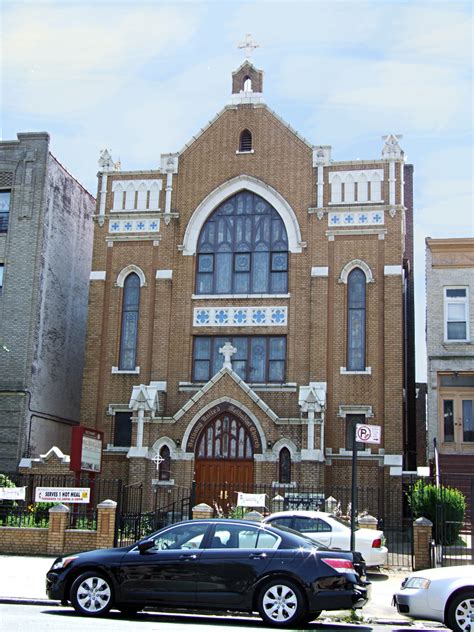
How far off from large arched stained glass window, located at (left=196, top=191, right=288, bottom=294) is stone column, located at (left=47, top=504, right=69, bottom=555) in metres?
12.6

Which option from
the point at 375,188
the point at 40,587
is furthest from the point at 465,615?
the point at 375,188

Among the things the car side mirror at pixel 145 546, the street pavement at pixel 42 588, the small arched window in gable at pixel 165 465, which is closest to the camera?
the car side mirror at pixel 145 546

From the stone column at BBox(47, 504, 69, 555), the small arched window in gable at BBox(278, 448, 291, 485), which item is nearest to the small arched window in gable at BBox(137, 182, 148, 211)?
the small arched window in gable at BBox(278, 448, 291, 485)

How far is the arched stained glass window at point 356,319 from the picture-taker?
1260 inches

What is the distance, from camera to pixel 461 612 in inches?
509

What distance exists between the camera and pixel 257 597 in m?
13.2

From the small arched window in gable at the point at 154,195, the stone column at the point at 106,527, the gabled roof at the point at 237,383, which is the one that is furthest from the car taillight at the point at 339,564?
the small arched window in gable at the point at 154,195

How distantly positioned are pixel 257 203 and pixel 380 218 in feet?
14.8

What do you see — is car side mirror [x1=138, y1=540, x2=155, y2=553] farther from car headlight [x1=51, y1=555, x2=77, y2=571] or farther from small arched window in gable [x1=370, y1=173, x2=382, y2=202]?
→ small arched window in gable [x1=370, y1=173, x2=382, y2=202]

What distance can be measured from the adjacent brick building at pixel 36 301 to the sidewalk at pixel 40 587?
11.0m

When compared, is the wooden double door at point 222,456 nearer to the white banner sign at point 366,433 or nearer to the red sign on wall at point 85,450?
the red sign on wall at point 85,450

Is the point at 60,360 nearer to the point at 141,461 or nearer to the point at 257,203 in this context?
the point at 141,461

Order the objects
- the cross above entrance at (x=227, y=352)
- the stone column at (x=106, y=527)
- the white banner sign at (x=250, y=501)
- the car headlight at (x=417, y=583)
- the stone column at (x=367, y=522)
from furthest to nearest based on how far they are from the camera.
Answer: the cross above entrance at (x=227, y=352)
the white banner sign at (x=250, y=501)
the stone column at (x=106, y=527)
the stone column at (x=367, y=522)
the car headlight at (x=417, y=583)

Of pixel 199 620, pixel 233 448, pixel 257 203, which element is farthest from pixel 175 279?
pixel 199 620
